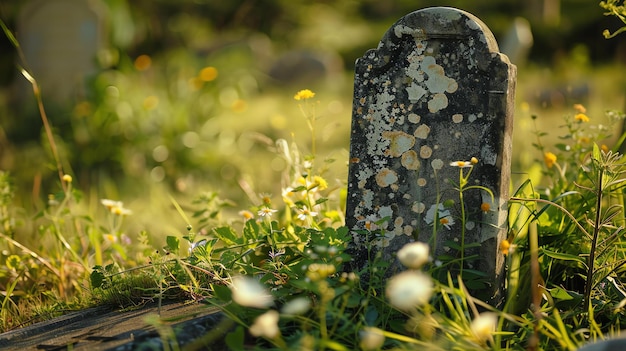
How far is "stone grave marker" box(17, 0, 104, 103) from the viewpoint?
713 cm

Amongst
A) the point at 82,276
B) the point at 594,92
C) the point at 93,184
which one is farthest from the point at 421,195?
the point at 594,92

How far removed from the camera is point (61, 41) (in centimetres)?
723

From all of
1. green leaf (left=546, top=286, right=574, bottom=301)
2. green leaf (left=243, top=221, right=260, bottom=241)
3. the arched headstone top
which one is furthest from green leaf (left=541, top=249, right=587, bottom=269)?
green leaf (left=243, top=221, right=260, bottom=241)

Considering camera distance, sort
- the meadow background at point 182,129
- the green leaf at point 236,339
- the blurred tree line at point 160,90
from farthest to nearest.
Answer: the blurred tree line at point 160,90, the meadow background at point 182,129, the green leaf at point 236,339

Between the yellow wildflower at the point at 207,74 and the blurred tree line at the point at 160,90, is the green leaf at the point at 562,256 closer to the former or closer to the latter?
the blurred tree line at the point at 160,90

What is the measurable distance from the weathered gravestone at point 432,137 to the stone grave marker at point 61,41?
17.3 ft

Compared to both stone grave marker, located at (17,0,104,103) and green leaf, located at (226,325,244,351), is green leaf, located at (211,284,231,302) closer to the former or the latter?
green leaf, located at (226,325,244,351)

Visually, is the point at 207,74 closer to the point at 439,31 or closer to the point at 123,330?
the point at 439,31

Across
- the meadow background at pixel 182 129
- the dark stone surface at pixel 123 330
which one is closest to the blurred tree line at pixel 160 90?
the meadow background at pixel 182 129

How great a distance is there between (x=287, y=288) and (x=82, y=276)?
121 centimetres

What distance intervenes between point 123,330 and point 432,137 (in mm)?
1175

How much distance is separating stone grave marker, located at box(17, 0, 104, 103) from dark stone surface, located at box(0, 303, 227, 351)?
16.9ft

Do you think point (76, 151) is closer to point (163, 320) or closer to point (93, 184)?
point (93, 184)

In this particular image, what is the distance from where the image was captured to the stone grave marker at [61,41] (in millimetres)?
7129
